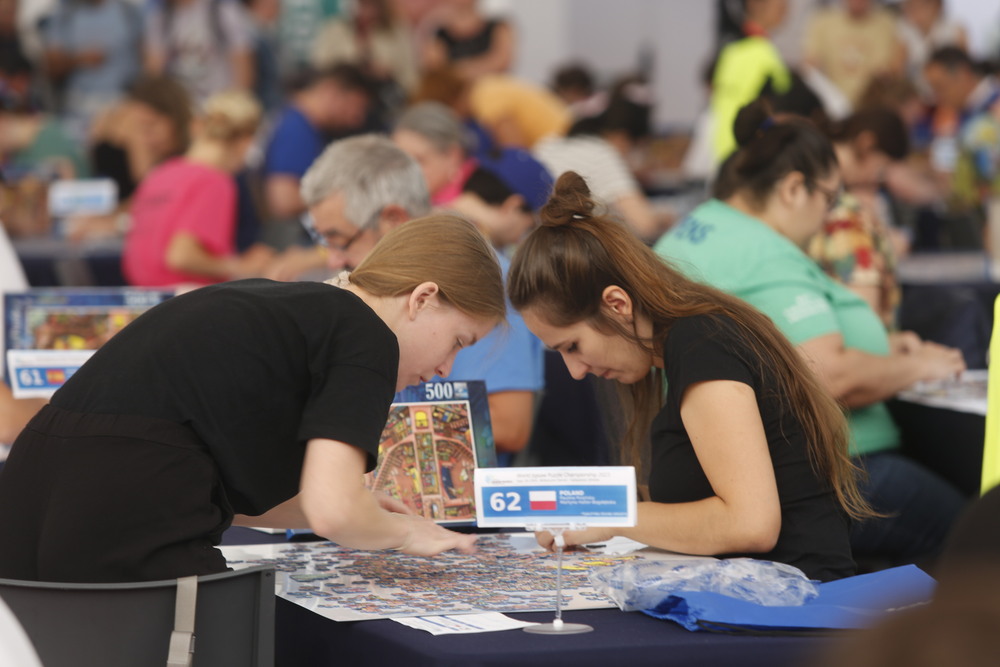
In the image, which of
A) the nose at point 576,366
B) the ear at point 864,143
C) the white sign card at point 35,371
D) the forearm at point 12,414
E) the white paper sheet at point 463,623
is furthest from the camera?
the ear at point 864,143

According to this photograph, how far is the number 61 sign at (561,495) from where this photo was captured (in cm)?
188

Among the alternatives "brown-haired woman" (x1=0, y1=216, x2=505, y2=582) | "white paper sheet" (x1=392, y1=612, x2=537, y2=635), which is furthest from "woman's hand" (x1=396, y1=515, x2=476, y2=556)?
"white paper sheet" (x1=392, y1=612, x2=537, y2=635)

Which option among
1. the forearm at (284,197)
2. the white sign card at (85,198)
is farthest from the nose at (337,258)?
the forearm at (284,197)

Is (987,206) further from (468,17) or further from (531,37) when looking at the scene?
(531,37)

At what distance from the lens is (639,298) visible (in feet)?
7.44

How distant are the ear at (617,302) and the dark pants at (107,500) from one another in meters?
0.76

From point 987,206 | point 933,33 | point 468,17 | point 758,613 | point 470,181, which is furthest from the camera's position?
point 933,33

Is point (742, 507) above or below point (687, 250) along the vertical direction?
below

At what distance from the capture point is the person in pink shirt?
5422 mm

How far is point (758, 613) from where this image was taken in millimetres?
1837

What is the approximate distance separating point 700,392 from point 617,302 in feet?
0.79

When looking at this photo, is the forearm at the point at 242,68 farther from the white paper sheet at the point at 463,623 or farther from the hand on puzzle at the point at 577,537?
the white paper sheet at the point at 463,623

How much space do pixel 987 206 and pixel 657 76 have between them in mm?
4835

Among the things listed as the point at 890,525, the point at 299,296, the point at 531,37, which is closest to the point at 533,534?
the point at 299,296
